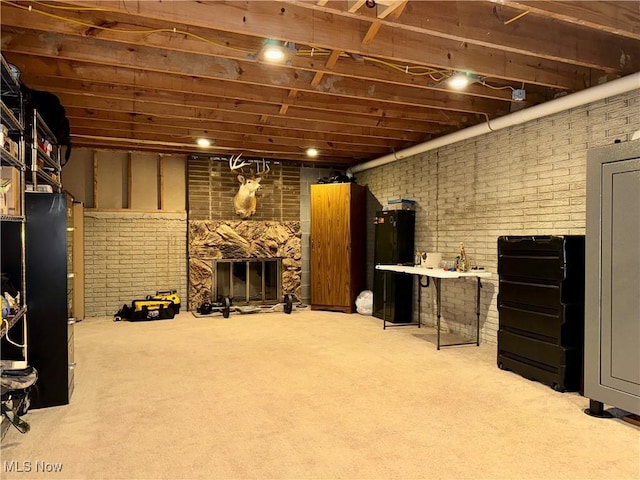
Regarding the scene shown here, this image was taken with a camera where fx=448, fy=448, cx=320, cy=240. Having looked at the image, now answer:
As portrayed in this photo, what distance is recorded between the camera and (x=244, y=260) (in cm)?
795

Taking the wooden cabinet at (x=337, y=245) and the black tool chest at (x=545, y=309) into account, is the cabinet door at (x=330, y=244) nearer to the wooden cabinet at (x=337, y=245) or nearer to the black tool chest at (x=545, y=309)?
the wooden cabinet at (x=337, y=245)

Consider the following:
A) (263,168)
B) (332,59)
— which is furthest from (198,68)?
(263,168)

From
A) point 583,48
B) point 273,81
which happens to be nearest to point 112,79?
point 273,81

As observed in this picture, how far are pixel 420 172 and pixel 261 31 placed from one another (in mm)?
4089

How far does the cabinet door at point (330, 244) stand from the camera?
756 centimetres

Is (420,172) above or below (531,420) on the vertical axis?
above

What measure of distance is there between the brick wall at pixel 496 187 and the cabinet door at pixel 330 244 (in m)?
0.99

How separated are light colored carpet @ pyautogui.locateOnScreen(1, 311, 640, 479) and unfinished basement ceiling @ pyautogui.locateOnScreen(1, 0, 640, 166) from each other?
262 centimetres

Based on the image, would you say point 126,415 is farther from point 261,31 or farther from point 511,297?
point 511,297

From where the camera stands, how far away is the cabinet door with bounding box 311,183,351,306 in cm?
756

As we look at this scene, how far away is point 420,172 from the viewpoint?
666 centimetres

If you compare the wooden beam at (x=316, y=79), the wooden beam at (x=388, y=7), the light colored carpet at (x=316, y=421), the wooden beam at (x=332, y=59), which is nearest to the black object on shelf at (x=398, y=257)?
the light colored carpet at (x=316, y=421)

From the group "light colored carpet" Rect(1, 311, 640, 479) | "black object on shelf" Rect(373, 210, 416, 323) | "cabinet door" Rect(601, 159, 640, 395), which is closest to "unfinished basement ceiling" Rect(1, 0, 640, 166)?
"cabinet door" Rect(601, 159, 640, 395)

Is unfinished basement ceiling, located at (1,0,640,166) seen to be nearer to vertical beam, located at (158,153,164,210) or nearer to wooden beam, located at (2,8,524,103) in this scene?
wooden beam, located at (2,8,524,103)
